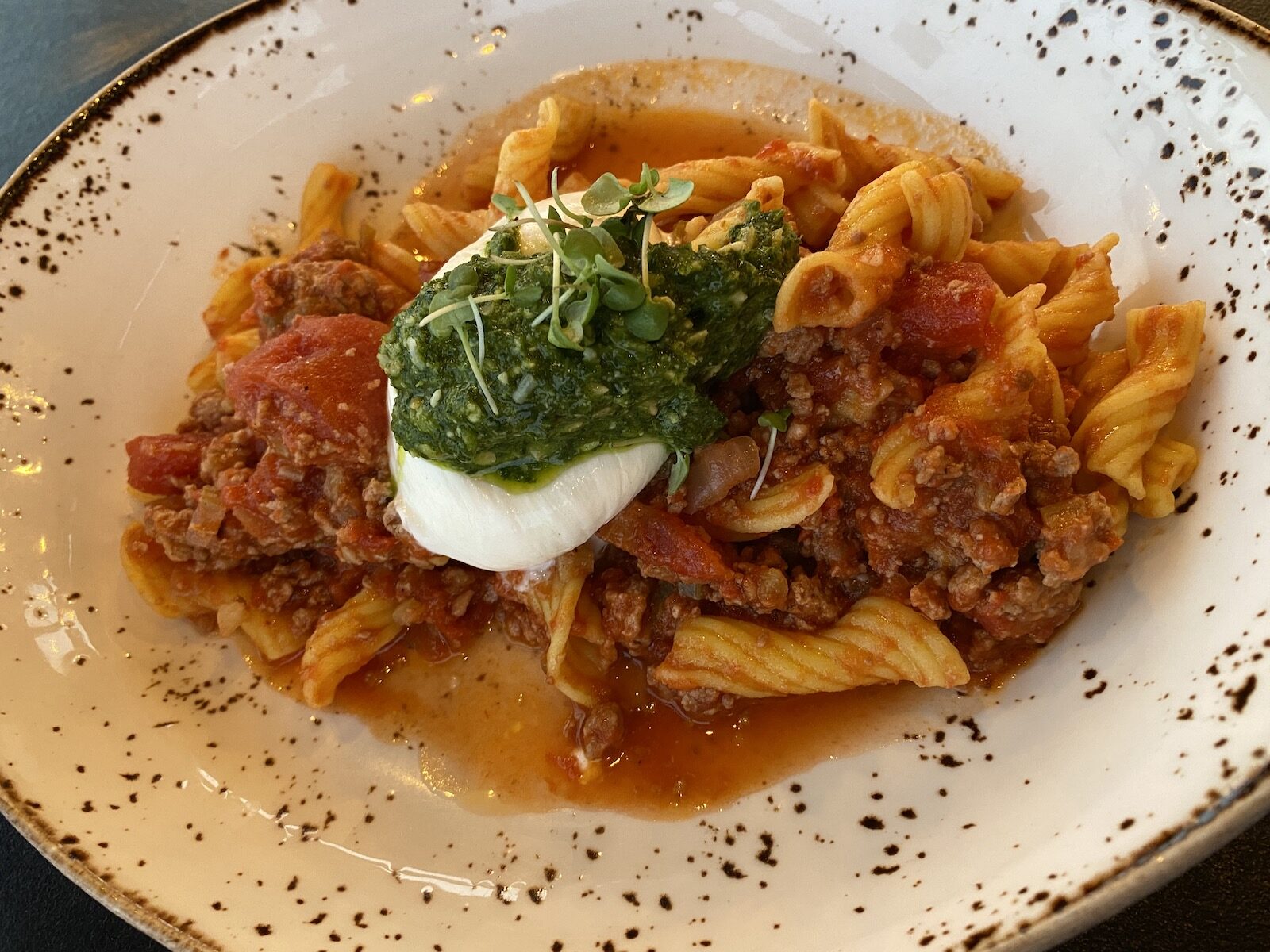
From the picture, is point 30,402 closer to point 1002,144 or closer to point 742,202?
point 742,202

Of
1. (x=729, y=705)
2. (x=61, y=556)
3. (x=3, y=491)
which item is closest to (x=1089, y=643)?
(x=729, y=705)

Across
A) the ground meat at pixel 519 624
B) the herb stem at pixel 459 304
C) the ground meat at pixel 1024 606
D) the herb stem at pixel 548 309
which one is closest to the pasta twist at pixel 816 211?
the herb stem at pixel 548 309

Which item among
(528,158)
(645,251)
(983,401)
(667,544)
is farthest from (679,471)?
(528,158)

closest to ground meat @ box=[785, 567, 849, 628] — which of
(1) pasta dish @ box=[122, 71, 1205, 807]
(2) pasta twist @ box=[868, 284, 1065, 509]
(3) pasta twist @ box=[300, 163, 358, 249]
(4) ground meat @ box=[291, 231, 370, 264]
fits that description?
(1) pasta dish @ box=[122, 71, 1205, 807]

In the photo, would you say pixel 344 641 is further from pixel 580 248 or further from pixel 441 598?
pixel 580 248

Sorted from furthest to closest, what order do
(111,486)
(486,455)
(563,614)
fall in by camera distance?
(111,486) → (563,614) → (486,455)

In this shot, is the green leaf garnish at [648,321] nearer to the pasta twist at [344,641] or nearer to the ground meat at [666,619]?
the ground meat at [666,619]
